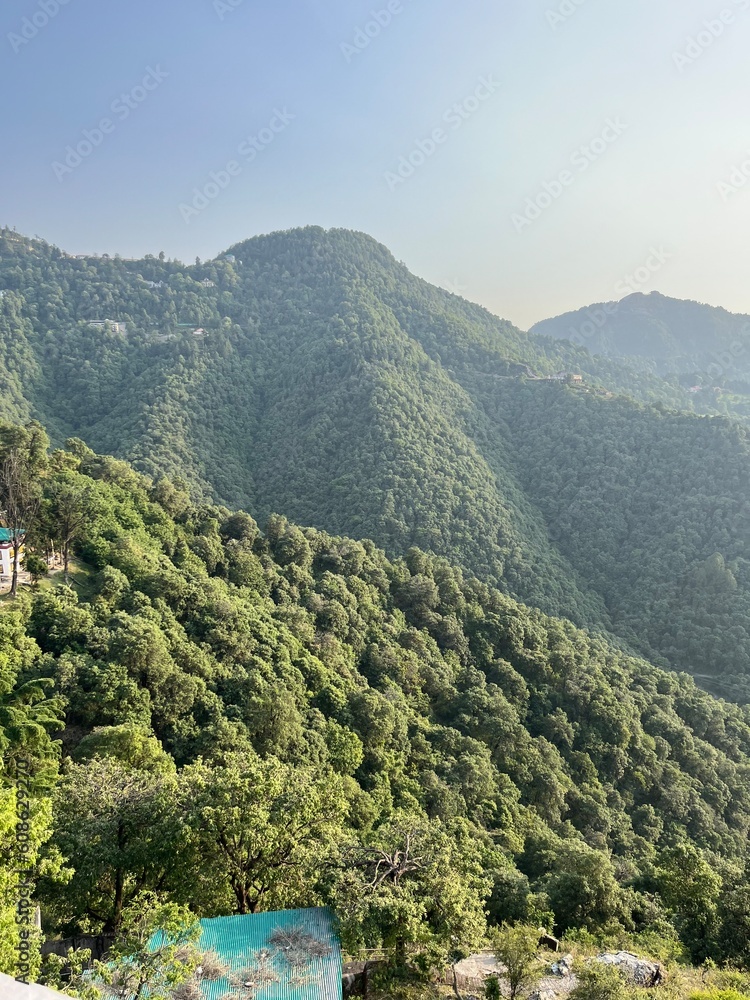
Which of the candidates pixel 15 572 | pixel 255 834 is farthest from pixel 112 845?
pixel 15 572

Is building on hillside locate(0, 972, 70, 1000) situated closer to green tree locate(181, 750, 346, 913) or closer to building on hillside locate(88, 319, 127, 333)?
green tree locate(181, 750, 346, 913)

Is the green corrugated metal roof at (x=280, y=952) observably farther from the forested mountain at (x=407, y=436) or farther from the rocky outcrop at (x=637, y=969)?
the forested mountain at (x=407, y=436)

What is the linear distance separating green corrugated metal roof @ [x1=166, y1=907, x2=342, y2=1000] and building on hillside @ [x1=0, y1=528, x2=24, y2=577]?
68.3 feet

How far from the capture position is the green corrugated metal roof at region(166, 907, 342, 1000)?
1116 centimetres

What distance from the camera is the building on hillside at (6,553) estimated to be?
26.9 metres

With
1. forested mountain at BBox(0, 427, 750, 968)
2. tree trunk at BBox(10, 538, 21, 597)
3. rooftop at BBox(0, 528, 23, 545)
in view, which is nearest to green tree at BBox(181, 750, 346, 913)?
forested mountain at BBox(0, 427, 750, 968)

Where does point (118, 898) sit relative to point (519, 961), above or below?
above

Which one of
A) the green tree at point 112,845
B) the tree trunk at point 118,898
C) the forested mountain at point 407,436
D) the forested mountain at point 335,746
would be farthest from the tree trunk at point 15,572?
the forested mountain at point 407,436

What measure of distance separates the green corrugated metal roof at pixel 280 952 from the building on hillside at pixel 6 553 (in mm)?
20814

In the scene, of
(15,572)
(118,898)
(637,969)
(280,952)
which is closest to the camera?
(280,952)

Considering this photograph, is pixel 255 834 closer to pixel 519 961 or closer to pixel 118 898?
pixel 118 898

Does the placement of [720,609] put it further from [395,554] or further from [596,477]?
[395,554]

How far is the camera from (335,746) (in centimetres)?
2834

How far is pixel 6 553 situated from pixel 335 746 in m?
18.0
